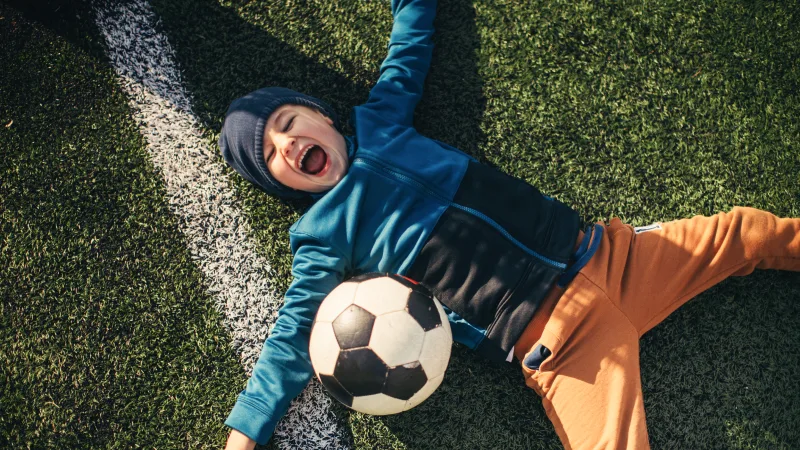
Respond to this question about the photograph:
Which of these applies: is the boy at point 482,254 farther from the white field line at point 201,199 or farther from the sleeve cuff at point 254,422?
the white field line at point 201,199

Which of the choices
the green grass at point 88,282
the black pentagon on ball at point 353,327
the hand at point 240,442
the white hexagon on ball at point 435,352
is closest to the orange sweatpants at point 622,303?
the white hexagon on ball at point 435,352

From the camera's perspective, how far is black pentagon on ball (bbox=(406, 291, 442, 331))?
2.18 meters

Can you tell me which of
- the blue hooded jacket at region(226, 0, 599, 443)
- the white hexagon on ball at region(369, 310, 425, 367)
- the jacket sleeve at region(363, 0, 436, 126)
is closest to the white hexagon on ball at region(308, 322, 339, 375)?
the white hexagon on ball at region(369, 310, 425, 367)

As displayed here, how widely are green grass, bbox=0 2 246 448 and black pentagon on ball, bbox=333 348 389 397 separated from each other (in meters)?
0.98

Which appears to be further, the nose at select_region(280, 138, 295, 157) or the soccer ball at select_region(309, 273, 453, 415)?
the nose at select_region(280, 138, 295, 157)

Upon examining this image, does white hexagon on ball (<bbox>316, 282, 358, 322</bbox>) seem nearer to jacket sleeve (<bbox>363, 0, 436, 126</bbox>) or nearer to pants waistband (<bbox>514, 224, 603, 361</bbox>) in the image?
pants waistband (<bbox>514, 224, 603, 361</bbox>)

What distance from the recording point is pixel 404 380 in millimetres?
2145

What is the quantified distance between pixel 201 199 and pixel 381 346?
1.53 meters

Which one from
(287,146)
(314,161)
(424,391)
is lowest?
(424,391)

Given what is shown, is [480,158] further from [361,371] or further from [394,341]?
[361,371]

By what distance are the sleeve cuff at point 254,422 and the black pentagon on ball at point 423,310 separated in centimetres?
92

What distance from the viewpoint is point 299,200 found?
3.03 m

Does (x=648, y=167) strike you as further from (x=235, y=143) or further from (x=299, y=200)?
(x=235, y=143)

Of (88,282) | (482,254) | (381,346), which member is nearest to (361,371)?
(381,346)
